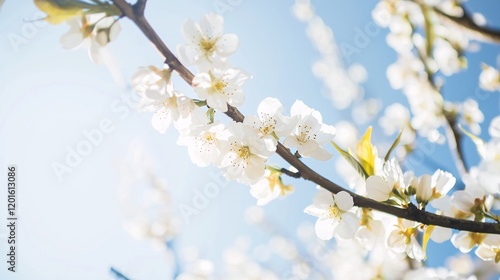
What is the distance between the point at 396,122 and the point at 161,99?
2480 millimetres

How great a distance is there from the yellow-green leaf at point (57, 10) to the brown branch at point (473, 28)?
155cm

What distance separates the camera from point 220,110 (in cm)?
73

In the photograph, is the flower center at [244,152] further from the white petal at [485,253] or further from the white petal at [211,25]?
the white petal at [485,253]

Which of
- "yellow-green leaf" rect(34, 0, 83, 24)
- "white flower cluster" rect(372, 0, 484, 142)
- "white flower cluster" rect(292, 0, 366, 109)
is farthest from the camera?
"white flower cluster" rect(292, 0, 366, 109)

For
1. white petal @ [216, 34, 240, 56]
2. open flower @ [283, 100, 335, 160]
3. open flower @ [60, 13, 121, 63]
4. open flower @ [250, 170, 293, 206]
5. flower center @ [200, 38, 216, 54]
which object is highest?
open flower @ [60, 13, 121, 63]

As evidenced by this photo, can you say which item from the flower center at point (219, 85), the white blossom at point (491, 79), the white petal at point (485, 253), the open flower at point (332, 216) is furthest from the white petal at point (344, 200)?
the white blossom at point (491, 79)

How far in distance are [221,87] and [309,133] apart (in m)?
0.25

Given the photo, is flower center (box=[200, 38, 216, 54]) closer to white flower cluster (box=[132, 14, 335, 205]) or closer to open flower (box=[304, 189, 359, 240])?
white flower cluster (box=[132, 14, 335, 205])

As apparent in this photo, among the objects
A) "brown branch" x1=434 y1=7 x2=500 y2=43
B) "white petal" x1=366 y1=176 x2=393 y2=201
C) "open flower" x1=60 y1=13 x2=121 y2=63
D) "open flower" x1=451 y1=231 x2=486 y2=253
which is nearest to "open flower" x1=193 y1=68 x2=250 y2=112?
"open flower" x1=60 y1=13 x2=121 y2=63

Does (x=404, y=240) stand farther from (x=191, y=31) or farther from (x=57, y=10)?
(x=57, y=10)

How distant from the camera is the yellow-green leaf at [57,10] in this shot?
2.25 ft

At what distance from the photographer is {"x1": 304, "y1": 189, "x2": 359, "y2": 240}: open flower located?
2.72 feet

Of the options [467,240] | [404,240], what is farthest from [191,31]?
[467,240]

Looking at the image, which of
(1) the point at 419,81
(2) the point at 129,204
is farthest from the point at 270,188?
(2) the point at 129,204
